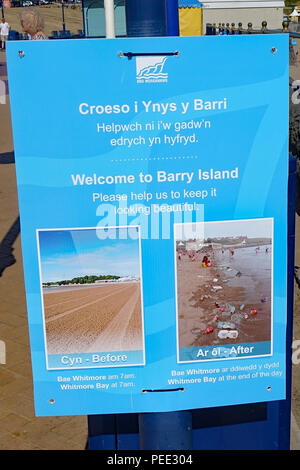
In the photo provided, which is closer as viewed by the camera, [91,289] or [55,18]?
[91,289]

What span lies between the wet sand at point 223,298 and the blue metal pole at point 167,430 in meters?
0.33

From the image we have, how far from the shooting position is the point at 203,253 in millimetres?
2236

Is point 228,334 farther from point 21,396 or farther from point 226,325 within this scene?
point 21,396

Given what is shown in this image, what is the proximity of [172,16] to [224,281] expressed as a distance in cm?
104

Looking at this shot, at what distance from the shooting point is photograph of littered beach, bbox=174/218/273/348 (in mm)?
2219

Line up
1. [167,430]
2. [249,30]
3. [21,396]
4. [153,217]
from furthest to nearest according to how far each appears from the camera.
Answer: [249,30] < [21,396] < [167,430] < [153,217]

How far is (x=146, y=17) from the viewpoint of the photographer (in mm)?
2236

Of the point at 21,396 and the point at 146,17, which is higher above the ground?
the point at 146,17

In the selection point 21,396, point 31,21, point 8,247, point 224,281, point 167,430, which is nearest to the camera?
point 224,281

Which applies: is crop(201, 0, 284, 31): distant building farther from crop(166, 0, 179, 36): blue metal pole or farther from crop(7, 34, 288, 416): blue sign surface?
crop(7, 34, 288, 416): blue sign surface

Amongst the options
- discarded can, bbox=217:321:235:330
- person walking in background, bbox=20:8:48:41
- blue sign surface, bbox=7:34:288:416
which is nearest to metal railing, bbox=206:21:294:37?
person walking in background, bbox=20:8:48:41

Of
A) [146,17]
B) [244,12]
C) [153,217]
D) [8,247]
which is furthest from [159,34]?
[244,12]

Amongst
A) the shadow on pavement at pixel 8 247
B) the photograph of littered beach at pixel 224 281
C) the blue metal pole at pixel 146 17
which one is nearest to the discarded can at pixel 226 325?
the photograph of littered beach at pixel 224 281

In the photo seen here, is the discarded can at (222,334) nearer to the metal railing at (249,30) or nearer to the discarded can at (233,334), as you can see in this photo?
the discarded can at (233,334)
